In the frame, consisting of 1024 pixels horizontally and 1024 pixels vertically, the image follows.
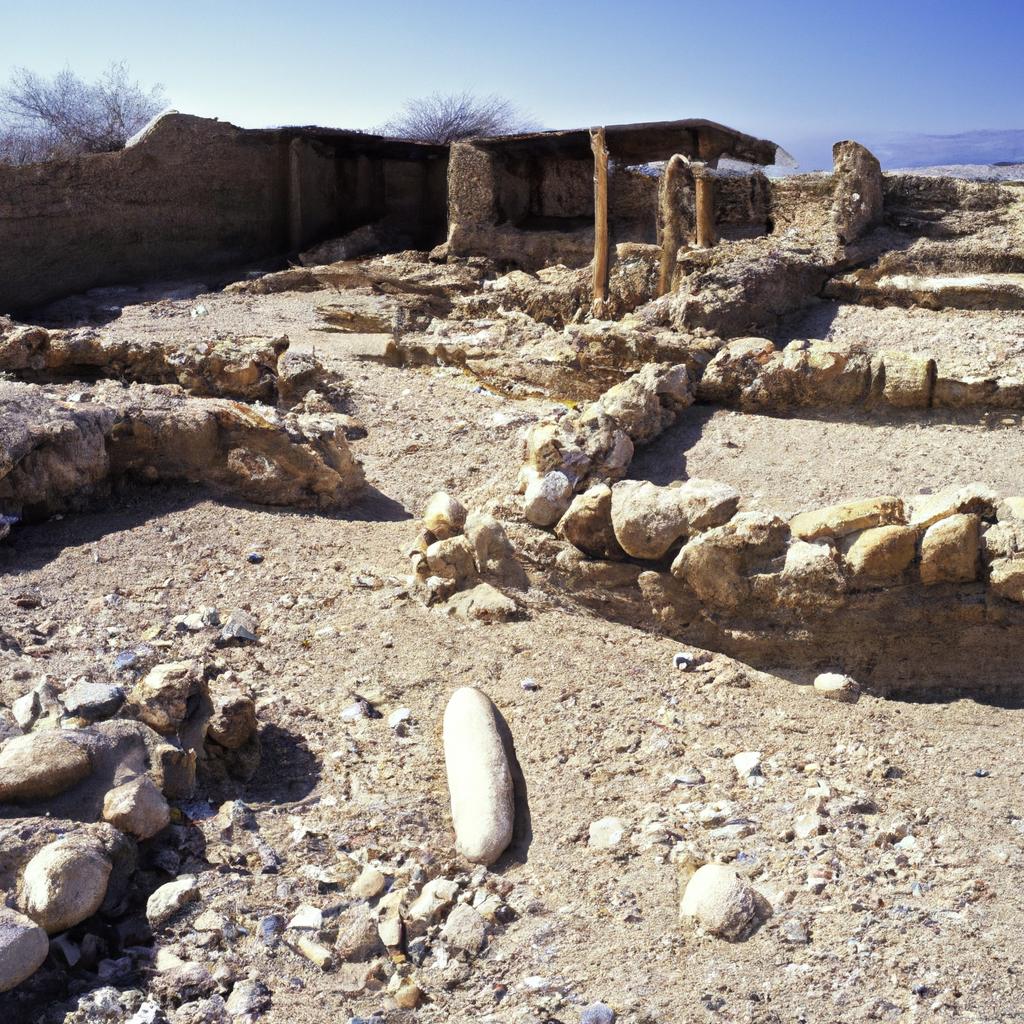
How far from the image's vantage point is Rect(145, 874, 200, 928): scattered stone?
2834 mm

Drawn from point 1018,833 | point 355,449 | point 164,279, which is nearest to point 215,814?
point 1018,833

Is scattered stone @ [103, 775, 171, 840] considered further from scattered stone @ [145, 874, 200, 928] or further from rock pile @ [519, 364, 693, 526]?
rock pile @ [519, 364, 693, 526]

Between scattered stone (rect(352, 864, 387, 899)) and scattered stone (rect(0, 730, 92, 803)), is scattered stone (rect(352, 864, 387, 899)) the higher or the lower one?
the lower one

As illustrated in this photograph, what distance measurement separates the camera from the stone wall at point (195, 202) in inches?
484

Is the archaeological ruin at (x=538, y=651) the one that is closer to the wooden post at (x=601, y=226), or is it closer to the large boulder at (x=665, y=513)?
the large boulder at (x=665, y=513)

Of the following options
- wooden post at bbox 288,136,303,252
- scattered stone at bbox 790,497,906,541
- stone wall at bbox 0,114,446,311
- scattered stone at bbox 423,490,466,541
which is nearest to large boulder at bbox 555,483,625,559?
scattered stone at bbox 423,490,466,541

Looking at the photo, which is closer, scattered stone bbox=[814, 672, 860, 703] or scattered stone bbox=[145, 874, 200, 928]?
scattered stone bbox=[145, 874, 200, 928]

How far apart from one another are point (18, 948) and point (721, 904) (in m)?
1.74

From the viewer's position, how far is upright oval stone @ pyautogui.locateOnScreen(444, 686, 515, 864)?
3.25 meters

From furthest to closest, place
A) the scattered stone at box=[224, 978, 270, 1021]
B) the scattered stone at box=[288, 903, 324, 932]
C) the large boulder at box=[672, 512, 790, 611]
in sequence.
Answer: the large boulder at box=[672, 512, 790, 611] < the scattered stone at box=[288, 903, 324, 932] < the scattered stone at box=[224, 978, 270, 1021]

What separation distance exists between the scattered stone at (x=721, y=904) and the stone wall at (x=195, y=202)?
11.5 meters

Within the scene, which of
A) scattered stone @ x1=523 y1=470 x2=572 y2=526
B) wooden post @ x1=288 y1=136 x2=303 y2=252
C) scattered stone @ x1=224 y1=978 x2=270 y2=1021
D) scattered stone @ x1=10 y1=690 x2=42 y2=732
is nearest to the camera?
scattered stone @ x1=224 y1=978 x2=270 y2=1021

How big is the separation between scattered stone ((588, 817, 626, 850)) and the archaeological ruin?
0.02 m

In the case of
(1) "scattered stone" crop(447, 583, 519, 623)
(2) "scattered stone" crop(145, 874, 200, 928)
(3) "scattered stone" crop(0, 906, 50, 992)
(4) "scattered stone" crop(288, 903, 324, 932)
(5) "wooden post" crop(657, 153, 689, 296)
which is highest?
(5) "wooden post" crop(657, 153, 689, 296)
